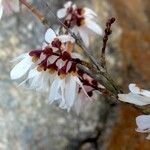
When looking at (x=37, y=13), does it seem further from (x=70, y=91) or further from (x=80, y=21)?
(x=80, y=21)

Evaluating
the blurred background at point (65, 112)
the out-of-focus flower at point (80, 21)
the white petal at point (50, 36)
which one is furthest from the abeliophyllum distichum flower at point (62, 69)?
the blurred background at point (65, 112)

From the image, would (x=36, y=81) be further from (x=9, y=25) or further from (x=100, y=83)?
(x=9, y=25)

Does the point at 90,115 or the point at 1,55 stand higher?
the point at 1,55

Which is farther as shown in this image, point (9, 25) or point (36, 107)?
point (9, 25)

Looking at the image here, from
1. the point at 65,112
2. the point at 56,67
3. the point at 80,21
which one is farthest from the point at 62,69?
the point at 65,112

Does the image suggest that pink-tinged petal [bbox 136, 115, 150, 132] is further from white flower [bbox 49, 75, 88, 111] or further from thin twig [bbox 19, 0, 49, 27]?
thin twig [bbox 19, 0, 49, 27]

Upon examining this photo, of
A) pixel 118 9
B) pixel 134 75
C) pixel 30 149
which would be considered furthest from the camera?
pixel 118 9

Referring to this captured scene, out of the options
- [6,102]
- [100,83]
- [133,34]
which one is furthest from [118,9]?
[100,83]

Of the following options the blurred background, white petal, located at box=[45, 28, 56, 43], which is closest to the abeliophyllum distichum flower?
white petal, located at box=[45, 28, 56, 43]

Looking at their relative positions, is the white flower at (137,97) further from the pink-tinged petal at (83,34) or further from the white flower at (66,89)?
the pink-tinged petal at (83,34)
